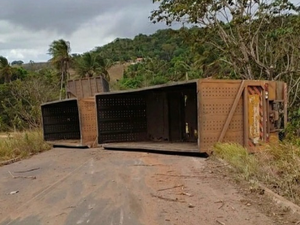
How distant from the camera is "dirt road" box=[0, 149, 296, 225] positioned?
410cm

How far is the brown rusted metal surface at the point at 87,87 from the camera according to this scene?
46.3 ft

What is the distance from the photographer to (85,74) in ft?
146

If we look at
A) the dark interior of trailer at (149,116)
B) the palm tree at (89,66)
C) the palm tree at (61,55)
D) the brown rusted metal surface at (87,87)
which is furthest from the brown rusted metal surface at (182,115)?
the palm tree at (89,66)

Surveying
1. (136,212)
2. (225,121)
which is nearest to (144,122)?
(225,121)

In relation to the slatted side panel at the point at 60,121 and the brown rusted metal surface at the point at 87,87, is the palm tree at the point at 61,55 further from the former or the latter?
the slatted side panel at the point at 60,121

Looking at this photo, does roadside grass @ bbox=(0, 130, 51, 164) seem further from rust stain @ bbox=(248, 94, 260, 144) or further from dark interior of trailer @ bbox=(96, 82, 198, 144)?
rust stain @ bbox=(248, 94, 260, 144)

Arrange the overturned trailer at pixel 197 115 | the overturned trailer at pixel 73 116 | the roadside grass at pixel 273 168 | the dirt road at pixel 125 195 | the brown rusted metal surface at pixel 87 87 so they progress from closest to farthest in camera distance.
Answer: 1. the dirt road at pixel 125 195
2. the roadside grass at pixel 273 168
3. the overturned trailer at pixel 197 115
4. the overturned trailer at pixel 73 116
5. the brown rusted metal surface at pixel 87 87

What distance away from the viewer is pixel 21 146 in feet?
35.6

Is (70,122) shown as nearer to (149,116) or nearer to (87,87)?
(87,87)

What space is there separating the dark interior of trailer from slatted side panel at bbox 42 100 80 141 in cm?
190

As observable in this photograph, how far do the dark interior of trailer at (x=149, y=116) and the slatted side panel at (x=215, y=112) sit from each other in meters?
2.63

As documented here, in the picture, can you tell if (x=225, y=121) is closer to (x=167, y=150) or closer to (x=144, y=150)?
(x=167, y=150)

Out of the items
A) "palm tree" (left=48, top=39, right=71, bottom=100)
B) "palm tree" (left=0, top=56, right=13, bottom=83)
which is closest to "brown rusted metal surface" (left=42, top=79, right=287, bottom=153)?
"palm tree" (left=48, top=39, right=71, bottom=100)

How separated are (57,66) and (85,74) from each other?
3.38 metres
